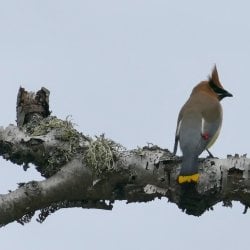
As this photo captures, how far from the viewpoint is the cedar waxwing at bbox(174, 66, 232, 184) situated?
201 inches

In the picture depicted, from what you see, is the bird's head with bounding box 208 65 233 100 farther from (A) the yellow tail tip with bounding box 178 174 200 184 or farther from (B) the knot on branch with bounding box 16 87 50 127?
(A) the yellow tail tip with bounding box 178 174 200 184

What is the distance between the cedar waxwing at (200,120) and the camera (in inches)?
201

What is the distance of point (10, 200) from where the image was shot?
13.3ft

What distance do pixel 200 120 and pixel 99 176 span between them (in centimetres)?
161

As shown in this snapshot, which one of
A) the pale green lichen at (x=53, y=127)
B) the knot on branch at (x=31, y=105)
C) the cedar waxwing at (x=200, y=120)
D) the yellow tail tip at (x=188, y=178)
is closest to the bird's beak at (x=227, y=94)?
the cedar waxwing at (x=200, y=120)

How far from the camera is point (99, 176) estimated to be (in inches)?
169

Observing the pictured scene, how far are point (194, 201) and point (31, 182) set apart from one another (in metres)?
0.94

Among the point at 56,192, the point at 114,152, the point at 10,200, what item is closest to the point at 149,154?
the point at 114,152

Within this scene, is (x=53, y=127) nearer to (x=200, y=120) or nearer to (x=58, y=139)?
(x=58, y=139)

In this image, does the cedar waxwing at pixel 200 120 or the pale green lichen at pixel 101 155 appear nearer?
the pale green lichen at pixel 101 155

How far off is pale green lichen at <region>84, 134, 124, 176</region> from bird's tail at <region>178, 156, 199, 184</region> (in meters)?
0.43

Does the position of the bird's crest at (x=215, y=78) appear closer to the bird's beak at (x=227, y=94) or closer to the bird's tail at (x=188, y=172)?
the bird's beak at (x=227, y=94)

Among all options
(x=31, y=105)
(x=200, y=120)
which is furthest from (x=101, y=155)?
(x=200, y=120)

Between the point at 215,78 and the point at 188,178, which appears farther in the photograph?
the point at 215,78
